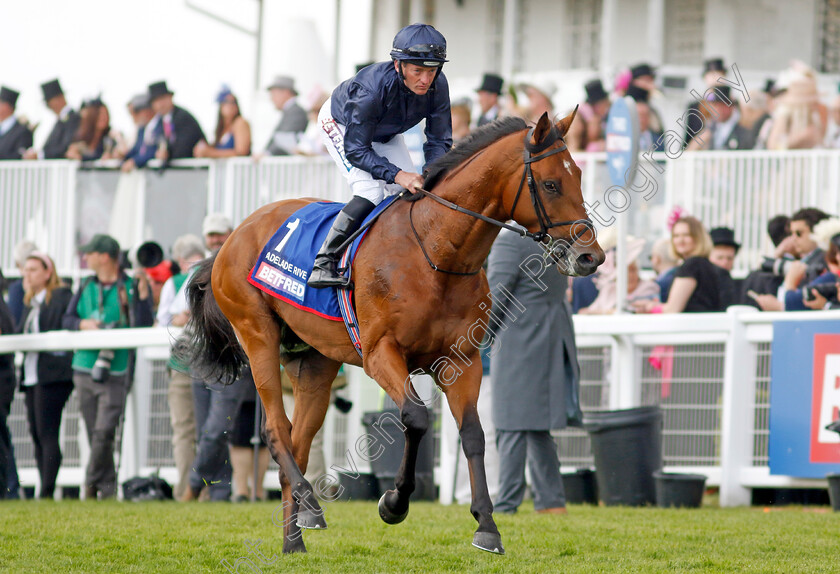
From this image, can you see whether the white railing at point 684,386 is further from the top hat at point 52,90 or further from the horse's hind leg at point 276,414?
the top hat at point 52,90

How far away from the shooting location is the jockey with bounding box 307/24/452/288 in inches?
218

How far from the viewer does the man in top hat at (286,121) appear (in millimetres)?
12859

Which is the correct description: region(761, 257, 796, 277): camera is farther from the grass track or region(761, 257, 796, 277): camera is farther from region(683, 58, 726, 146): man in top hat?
the grass track

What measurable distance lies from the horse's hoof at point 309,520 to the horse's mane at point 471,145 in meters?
1.70

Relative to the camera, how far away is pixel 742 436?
8195 mm

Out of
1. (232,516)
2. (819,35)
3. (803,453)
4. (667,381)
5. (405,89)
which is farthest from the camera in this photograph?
(819,35)

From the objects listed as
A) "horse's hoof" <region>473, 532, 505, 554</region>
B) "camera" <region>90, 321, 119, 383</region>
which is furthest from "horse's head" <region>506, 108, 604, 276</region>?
"camera" <region>90, 321, 119, 383</region>

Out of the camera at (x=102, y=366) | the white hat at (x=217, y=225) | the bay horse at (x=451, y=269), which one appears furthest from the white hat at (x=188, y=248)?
the bay horse at (x=451, y=269)

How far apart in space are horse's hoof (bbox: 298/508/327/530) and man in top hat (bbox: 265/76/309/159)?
7.39 metres

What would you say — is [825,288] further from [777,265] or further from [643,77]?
[643,77]

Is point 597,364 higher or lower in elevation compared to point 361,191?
lower

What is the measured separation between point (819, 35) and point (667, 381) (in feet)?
32.9

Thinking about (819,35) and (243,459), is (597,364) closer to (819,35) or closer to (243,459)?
(243,459)

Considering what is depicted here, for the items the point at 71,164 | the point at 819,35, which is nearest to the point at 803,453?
the point at 71,164
